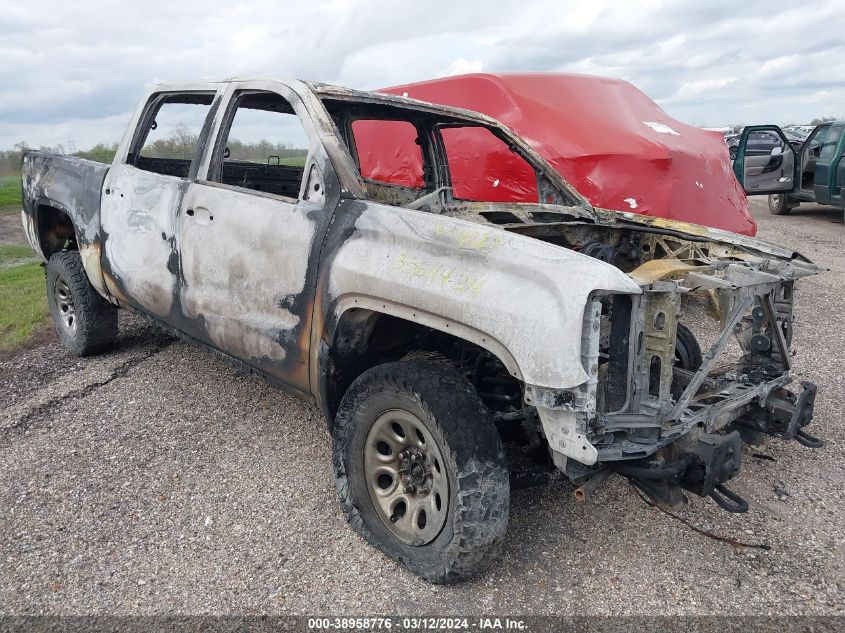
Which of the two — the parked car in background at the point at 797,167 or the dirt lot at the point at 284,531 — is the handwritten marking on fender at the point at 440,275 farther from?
the parked car in background at the point at 797,167

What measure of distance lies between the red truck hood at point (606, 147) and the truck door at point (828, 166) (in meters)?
5.23

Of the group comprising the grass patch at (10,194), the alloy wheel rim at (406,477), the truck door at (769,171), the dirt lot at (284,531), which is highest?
the truck door at (769,171)

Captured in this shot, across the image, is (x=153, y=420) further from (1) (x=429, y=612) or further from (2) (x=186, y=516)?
(1) (x=429, y=612)

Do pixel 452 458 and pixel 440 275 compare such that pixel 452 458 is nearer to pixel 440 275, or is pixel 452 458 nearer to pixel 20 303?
pixel 440 275

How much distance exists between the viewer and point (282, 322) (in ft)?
9.84

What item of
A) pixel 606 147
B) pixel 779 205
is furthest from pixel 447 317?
pixel 779 205

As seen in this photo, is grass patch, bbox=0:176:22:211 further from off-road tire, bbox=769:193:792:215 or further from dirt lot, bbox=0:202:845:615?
off-road tire, bbox=769:193:792:215

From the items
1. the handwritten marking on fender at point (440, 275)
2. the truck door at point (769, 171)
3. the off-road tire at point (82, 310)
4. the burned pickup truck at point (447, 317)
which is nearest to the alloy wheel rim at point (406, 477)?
the burned pickup truck at point (447, 317)

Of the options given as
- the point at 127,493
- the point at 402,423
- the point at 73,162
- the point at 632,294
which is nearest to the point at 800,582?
the point at 632,294

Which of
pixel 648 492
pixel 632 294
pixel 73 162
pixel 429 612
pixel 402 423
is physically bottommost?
pixel 429 612

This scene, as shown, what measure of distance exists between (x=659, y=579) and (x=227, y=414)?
2645mm

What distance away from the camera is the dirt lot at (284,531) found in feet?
8.21

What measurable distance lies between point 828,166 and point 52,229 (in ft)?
37.9

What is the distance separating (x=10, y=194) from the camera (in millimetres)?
17812
